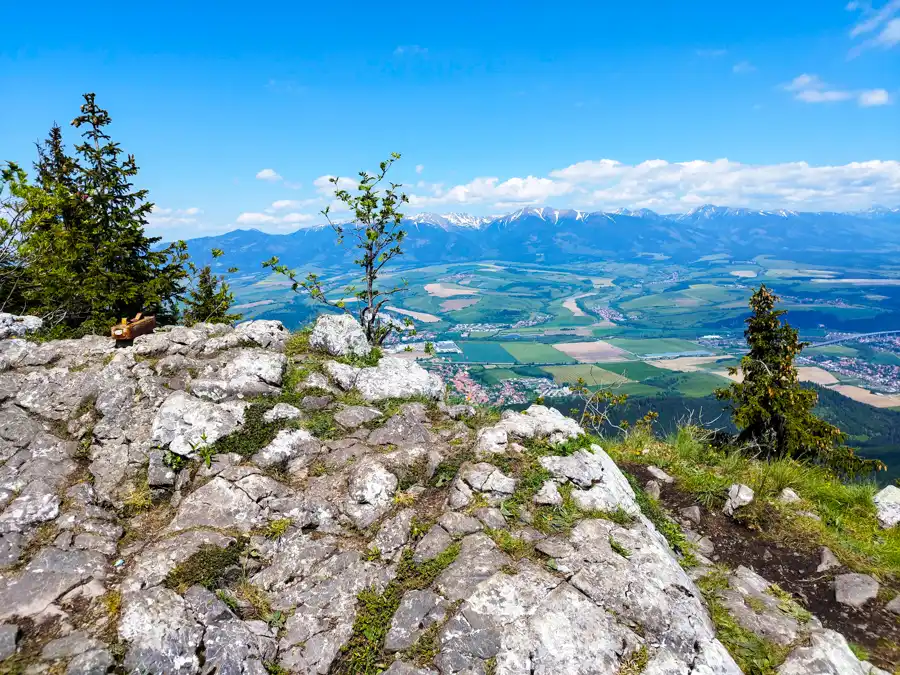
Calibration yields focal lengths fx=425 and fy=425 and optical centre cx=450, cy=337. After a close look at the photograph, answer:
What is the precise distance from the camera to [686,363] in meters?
140

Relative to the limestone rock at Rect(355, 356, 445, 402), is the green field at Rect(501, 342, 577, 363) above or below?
below

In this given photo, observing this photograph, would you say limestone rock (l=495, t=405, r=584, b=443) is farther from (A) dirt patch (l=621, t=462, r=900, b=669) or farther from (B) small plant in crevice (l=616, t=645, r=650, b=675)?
(B) small plant in crevice (l=616, t=645, r=650, b=675)

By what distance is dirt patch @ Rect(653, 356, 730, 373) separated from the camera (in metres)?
132

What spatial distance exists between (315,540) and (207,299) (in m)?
25.8

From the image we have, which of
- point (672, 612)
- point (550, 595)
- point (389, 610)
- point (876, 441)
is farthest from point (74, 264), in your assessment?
point (876, 441)

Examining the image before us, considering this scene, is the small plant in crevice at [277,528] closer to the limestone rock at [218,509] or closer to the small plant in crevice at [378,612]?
the limestone rock at [218,509]

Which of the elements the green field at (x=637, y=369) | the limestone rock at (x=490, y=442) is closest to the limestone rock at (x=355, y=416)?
the limestone rock at (x=490, y=442)

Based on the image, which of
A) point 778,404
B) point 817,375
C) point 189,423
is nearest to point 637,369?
point 817,375

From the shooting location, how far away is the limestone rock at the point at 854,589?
8.84 m

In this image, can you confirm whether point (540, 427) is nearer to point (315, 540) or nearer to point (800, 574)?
point (315, 540)

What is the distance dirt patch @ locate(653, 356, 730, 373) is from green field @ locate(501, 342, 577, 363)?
30473mm

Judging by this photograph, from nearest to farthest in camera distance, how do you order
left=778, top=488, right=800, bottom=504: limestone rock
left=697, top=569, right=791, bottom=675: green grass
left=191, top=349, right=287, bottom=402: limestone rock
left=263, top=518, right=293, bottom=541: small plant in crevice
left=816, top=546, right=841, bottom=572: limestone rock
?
left=697, top=569, right=791, bottom=675: green grass, left=263, top=518, right=293, bottom=541: small plant in crevice, left=816, top=546, right=841, bottom=572: limestone rock, left=191, top=349, right=287, bottom=402: limestone rock, left=778, top=488, right=800, bottom=504: limestone rock

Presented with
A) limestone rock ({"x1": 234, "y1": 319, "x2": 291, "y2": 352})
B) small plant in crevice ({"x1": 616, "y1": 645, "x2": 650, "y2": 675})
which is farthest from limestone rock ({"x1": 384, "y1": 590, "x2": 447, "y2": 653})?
limestone rock ({"x1": 234, "y1": 319, "x2": 291, "y2": 352})

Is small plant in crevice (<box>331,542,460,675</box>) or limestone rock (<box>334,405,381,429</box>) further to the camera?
limestone rock (<box>334,405,381,429</box>)
